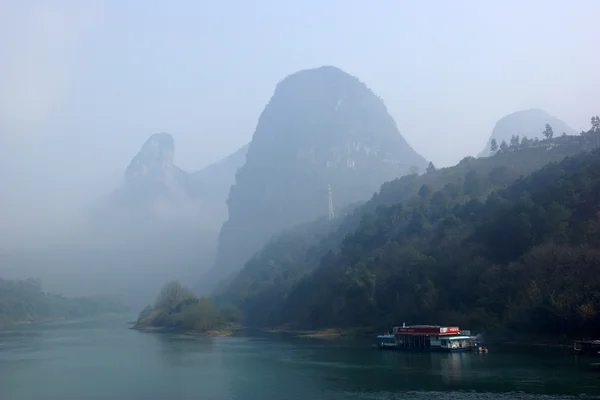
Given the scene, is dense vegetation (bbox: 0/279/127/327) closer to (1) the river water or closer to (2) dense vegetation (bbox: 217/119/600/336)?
(2) dense vegetation (bbox: 217/119/600/336)

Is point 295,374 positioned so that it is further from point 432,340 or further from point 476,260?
point 476,260

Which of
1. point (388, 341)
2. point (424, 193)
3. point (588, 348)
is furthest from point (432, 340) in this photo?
point (424, 193)

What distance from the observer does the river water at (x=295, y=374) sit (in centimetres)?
3328

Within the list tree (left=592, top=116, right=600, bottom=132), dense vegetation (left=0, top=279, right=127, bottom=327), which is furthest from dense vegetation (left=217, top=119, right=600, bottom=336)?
dense vegetation (left=0, top=279, right=127, bottom=327)

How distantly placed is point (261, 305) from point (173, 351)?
45849 millimetres

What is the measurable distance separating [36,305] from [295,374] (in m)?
137

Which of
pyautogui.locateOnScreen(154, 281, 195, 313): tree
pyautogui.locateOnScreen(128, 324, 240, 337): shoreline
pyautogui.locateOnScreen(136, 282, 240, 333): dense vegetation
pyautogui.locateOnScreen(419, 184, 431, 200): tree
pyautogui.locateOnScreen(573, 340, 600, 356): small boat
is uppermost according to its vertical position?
pyautogui.locateOnScreen(419, 184, 431, 200): tree

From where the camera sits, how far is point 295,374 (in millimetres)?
41438

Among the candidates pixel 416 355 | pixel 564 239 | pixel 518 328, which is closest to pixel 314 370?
pixel 416 355

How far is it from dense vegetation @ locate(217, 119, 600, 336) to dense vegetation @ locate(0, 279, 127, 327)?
2567 inches

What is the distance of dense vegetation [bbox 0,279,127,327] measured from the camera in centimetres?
14200

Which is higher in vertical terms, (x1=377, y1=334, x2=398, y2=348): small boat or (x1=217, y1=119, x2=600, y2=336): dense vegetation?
(x1=217, y1=119, x2=600, y2=336): dense vegetation

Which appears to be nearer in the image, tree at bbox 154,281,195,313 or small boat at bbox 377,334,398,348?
small boat at bbox 377,334,398,348

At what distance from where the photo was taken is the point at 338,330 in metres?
76.6
